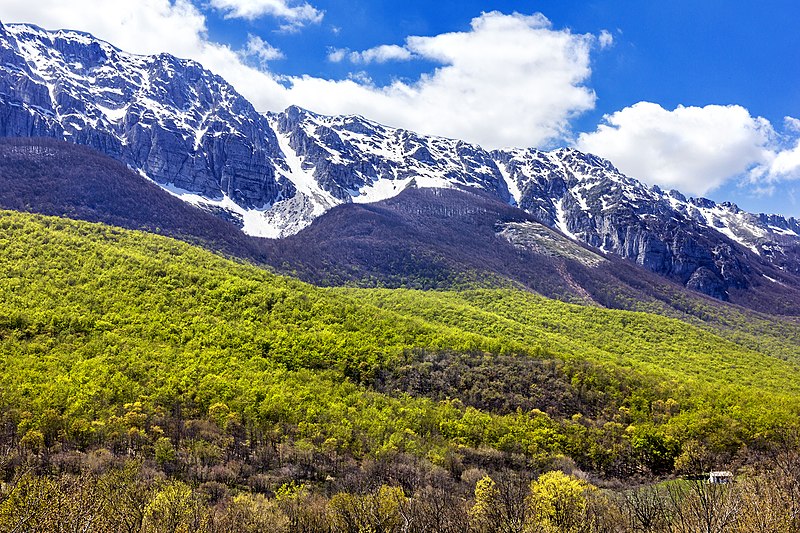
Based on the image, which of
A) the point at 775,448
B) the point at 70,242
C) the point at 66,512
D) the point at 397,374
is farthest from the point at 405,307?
the point at 66,512

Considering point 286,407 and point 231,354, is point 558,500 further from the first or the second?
point 231,354

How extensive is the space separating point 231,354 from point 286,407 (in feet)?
55.1

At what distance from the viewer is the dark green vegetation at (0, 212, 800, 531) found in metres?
39.3

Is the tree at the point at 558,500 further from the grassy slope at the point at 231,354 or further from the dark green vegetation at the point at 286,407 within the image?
the grassy slope at the point at 231,354

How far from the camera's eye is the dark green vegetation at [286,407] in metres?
39.3

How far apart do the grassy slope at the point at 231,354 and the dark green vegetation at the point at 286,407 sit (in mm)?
332

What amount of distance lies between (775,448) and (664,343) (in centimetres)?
8080

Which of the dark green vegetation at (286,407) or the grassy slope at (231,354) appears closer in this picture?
the dark green vegetation at (286,407)

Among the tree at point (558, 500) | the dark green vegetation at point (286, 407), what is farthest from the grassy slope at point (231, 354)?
the tree at point (558, 500)

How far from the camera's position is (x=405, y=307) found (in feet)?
478

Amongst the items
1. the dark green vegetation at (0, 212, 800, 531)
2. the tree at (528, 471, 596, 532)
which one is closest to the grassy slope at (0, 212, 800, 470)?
the dark green vegetation at (0, 212, 800, 531)

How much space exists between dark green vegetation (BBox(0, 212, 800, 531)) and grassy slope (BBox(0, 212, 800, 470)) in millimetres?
332

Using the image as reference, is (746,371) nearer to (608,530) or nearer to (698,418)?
(698,418)

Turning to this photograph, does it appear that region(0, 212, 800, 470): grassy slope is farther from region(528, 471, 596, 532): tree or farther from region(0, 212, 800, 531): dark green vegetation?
region(528, 471, 596, 532): tree
